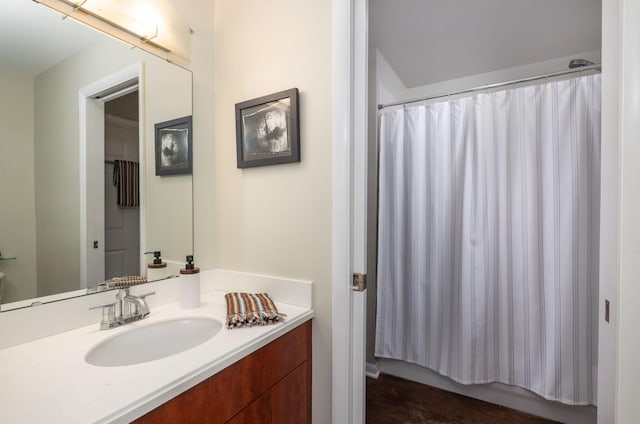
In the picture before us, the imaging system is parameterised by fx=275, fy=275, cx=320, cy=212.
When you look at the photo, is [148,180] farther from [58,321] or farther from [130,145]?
[58,321]

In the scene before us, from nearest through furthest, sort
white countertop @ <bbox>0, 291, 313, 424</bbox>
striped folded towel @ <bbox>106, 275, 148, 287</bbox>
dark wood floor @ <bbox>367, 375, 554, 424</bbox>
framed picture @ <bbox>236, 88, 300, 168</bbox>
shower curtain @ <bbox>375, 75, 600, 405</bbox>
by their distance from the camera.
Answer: white countertop @ <bbox>0, 291, 313, 424</bbox> < striped folded towel @ <bbox>106, 275, 148, 287</bbox> < framed picture @ <bbox>236, 88, 300, 168</bbox> < shower curtain @ <bbox>375, 75, 600, 405</bbox> < dark wood floor @ <bbox>367, 375, 554, 424</bbox>

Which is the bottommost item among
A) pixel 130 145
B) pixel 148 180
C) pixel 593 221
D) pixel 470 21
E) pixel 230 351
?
pixel 230 351

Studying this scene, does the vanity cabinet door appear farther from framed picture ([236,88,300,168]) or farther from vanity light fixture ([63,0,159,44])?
vanity light fixture ([63,0,159,44])

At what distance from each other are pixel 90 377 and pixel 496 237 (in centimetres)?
204

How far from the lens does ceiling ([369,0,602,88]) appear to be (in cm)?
163

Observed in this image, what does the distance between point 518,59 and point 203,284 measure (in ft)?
9.30

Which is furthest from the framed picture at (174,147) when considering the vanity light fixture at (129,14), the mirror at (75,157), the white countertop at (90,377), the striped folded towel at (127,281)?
the white countertop at (90,377)

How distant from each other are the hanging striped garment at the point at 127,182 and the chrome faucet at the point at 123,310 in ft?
1.18

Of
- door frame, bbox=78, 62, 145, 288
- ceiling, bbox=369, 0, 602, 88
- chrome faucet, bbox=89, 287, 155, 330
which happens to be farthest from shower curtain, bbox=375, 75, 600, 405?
door frame, bbox=78, 62, 145, 288

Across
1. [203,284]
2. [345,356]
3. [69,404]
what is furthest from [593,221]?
[69,404]

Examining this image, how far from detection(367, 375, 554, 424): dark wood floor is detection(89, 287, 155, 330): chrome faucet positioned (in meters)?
1.46

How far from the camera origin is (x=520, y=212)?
1695 mm

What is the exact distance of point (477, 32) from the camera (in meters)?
1.86

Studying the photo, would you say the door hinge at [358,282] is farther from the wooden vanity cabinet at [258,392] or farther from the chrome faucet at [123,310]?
the chrome faucet at [123,310]
